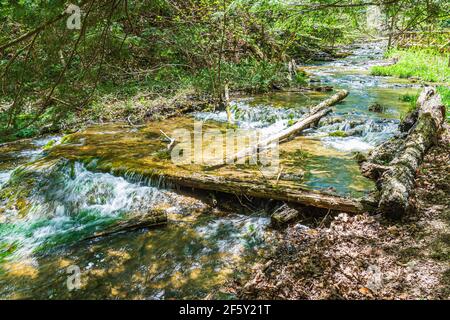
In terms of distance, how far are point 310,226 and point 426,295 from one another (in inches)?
68.2

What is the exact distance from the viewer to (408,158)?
5020 mm

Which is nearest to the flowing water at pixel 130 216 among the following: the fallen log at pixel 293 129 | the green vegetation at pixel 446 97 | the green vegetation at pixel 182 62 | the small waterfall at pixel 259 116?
the fallen log at pixel 293 129

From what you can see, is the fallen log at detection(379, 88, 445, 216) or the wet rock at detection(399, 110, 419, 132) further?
the wet rock at detection(399, 110, 419, 132)

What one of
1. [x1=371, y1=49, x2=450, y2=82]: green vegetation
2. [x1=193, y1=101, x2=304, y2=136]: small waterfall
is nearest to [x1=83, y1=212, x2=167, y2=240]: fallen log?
[x1=193, y1=101, x2=304, y2=136]: small waterfall

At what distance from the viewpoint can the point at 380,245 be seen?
3605 mm

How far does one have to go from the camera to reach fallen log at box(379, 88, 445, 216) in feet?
13.2

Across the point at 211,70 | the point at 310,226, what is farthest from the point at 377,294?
the point at 211,70

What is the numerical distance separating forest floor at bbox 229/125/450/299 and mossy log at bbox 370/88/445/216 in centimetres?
18

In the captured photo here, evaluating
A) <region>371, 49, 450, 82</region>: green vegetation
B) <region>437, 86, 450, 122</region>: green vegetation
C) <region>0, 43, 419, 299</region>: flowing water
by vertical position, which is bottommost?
<region>0, 43, 419, 299</region>: flowing water

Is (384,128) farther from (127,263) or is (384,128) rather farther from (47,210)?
(47,210)

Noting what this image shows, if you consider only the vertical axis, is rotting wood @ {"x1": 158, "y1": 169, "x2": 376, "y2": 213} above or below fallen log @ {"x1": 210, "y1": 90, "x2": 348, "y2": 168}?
below

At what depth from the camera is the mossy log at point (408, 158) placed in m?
4.03

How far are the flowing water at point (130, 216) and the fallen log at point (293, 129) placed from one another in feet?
0.86

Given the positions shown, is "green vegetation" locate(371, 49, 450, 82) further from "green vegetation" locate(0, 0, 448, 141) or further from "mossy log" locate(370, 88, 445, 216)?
"mossy log" locate(370, 88, 445, 216)
